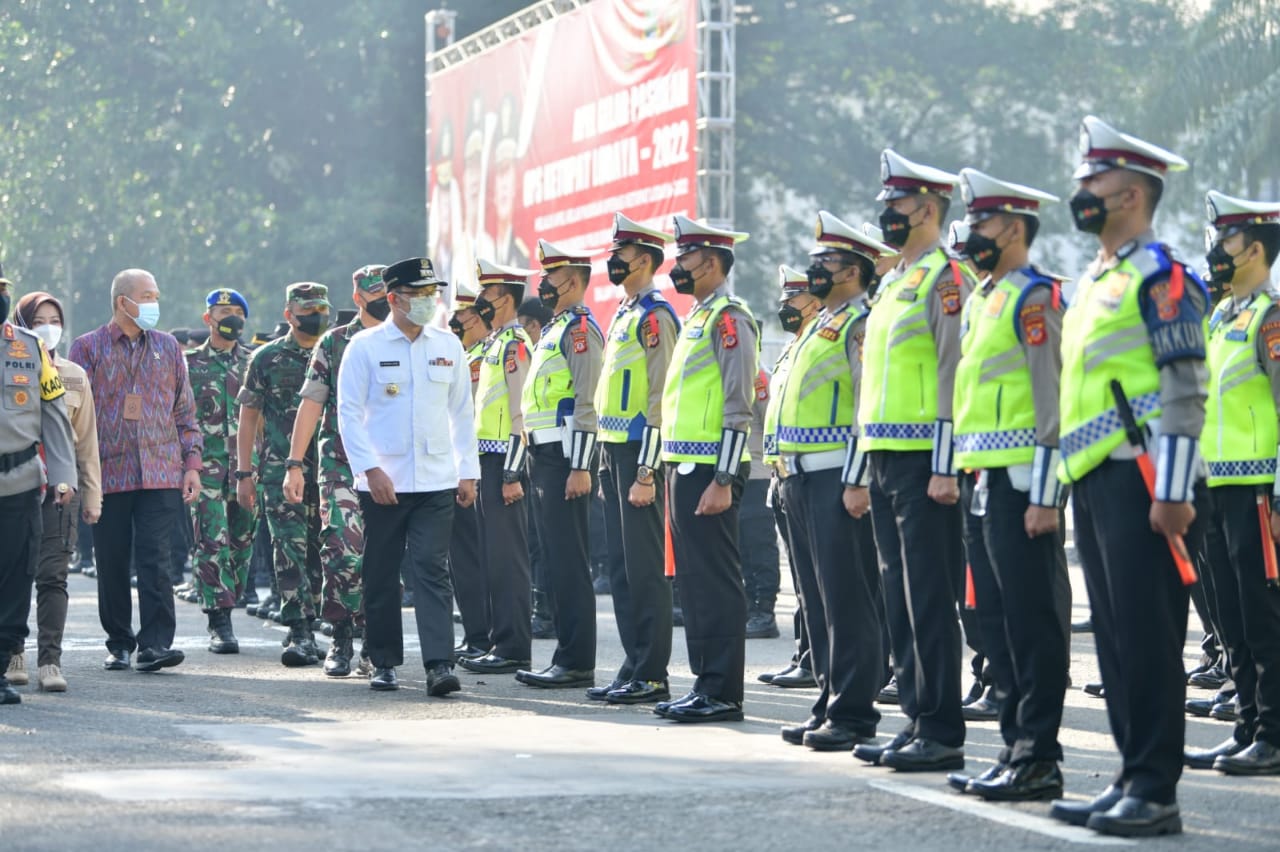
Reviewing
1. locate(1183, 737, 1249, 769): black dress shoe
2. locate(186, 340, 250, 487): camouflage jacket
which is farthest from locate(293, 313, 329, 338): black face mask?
locate(1183, 737, 1249, 769): black dress shoe

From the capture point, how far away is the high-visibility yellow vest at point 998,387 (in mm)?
7301

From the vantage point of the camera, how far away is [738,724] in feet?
30.8

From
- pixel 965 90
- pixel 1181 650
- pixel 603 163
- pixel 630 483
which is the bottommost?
pixel 1181 650

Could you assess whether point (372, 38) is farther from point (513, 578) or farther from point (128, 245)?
point (513, 578)

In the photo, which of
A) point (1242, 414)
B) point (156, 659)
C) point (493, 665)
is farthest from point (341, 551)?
point (1242, 414)

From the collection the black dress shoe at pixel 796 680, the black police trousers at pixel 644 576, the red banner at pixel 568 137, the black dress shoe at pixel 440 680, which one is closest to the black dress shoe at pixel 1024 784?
the black police trousers at pixel 644 576

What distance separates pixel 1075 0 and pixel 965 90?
3503 millimetres

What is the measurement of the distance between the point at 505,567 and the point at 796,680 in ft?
5.77

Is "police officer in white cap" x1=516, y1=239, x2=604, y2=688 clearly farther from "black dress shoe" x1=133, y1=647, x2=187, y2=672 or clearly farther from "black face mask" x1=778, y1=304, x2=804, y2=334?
"black dress shoe" x1=133, y1=647, x2=187, y2=672

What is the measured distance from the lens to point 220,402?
1427 centimetres

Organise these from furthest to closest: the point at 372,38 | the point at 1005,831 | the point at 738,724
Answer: the point at 372,38 → the point at 738,724 → the point at 1005,831

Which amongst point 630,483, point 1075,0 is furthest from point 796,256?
point 630,483

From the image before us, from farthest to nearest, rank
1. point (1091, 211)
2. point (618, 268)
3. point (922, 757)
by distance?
1. point (618, 268)
2. point (922, 757)
3. point (1091, 211)

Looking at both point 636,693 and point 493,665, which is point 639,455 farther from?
point 493,665
